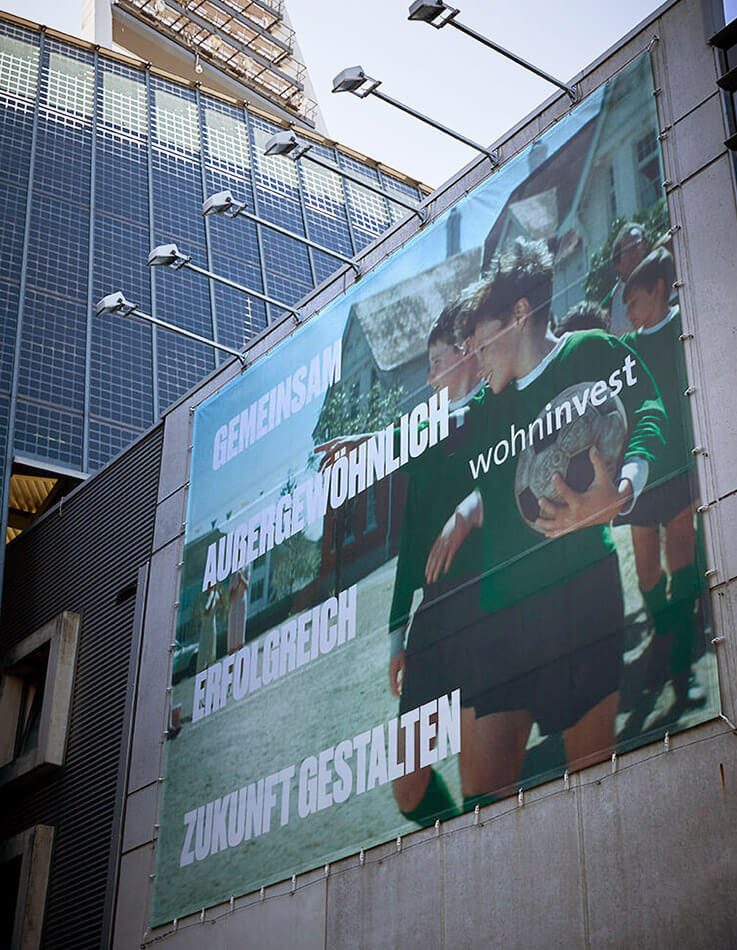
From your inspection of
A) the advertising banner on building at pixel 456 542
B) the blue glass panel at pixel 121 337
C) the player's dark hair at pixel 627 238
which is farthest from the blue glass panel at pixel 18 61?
the player's dark hair at pixel 627 238

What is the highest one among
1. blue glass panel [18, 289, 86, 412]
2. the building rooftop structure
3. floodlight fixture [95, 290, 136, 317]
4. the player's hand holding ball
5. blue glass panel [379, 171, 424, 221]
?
the building rooftop structure

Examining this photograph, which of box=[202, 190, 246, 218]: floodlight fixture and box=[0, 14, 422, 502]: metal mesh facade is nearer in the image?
box=[202, 190, 246, 218]: floodlight fixture

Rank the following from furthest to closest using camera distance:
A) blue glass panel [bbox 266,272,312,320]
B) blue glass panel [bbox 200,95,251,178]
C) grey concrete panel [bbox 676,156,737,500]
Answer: blue glass panel [bbox 200,95,251,178] → blue glass panel [bbox 266,272,312,320] → grey concrete panel [bbox 676,156,737,500]

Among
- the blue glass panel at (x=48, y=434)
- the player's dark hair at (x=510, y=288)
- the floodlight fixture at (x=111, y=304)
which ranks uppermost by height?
the blue glass panel at (x=48, y=434)

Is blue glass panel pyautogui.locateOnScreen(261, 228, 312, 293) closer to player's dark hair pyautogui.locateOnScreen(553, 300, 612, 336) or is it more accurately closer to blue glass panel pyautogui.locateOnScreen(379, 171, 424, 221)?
blue glass panel pyautogui.locateOnScreen(379, 171, 424, 221)

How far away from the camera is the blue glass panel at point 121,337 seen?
24.5m

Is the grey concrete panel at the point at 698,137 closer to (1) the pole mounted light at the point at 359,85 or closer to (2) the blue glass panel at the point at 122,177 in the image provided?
(1) the pole mounted light at the point at 359,85

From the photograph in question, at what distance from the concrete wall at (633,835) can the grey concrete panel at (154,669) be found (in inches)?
90.2

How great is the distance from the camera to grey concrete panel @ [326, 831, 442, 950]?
12406 mm

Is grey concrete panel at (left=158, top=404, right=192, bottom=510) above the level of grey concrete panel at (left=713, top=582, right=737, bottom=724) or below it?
above

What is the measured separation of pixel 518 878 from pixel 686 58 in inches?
317

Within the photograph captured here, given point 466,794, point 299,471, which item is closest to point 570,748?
point 466,794

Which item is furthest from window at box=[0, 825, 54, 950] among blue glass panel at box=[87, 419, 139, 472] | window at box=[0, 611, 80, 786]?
blue glass panel at box=[87, 419, 139, 472]

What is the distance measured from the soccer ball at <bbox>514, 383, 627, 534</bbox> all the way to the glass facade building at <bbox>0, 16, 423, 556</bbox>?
11.7 meters
